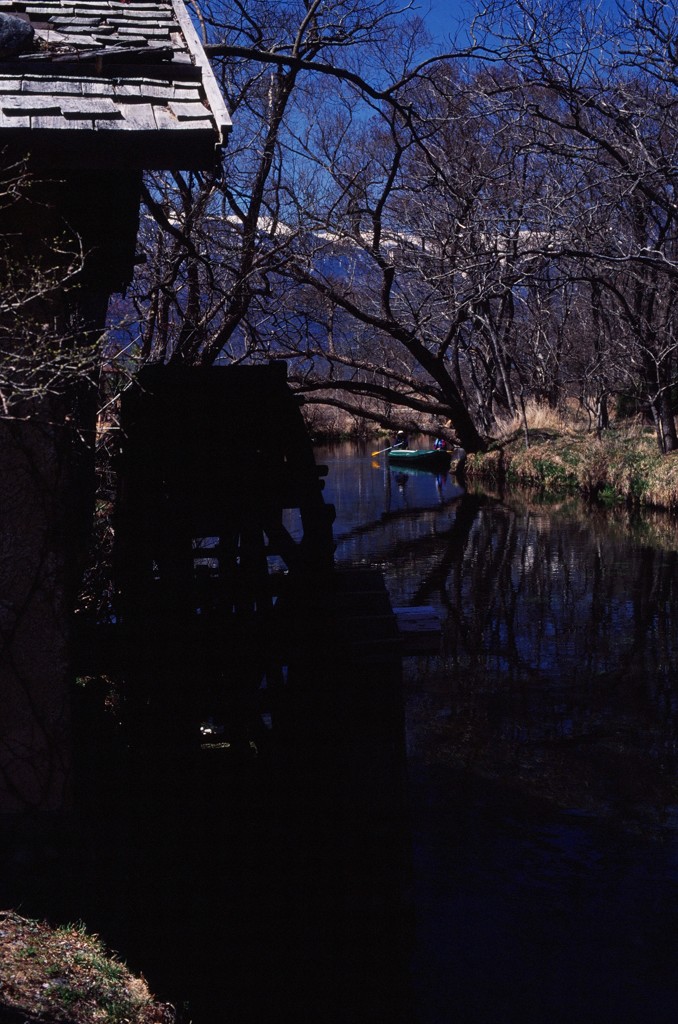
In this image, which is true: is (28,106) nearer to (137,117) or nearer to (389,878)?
(137,117)

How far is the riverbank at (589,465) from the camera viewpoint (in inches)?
729

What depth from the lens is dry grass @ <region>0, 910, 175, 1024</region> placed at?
11.9 ft

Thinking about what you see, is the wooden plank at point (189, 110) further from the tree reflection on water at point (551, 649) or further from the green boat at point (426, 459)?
the green boat at point (426, 459)

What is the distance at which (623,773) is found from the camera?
7430mm

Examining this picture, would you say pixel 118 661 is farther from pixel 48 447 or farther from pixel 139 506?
pixel 48 447

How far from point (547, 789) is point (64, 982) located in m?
4.16

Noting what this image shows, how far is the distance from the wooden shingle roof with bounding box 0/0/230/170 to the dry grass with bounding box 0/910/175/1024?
2.83 meters

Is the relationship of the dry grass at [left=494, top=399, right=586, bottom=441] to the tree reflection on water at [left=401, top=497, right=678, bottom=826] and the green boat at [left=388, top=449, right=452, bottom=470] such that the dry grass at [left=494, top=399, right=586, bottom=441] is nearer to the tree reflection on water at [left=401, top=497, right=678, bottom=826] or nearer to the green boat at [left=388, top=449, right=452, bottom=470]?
the green boat at [left=388, top=449, right=452, bottom=470]

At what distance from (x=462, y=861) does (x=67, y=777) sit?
285cm

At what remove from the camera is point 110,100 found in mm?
3938

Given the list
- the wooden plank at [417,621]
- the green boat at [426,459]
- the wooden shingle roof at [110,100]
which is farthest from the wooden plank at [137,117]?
the green boat at [426,459]

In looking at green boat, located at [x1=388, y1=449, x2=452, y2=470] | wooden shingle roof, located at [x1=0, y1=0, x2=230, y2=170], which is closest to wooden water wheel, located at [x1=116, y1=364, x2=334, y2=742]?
wooden shingle roof, located at [x1=0, y1=0, x2=230, y2=170]

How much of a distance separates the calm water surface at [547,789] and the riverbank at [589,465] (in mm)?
3694

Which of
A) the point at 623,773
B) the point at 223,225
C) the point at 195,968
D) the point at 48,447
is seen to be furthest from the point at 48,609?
the point at 223,225
